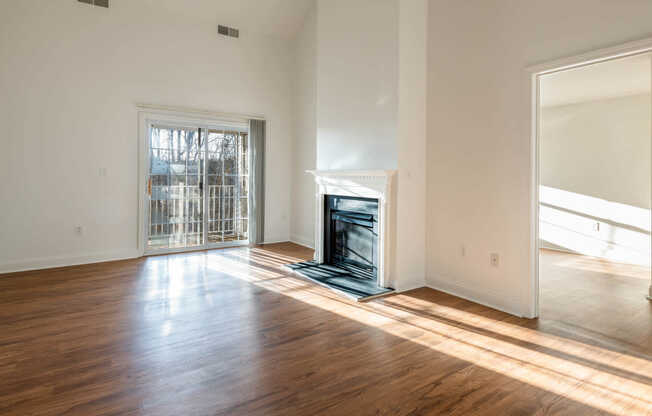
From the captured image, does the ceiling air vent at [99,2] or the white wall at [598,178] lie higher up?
the ceiling air vent at [99,2]

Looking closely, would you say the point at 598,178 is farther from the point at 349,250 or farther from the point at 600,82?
the point at 349,250

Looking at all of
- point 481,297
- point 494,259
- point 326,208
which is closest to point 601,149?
point 494,259

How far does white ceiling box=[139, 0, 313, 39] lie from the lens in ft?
17.8

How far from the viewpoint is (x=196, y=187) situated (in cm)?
586

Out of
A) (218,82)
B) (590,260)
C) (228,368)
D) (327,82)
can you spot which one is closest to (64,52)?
(218,82)

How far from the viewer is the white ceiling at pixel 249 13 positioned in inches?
213

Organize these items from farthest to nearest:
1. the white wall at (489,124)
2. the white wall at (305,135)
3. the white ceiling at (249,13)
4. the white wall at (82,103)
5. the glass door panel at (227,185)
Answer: the white wall at (305,135), the glass door panel at (227,185), the white ceiling at (249,13), the white wall at (82,103), the white wall at (489,124)

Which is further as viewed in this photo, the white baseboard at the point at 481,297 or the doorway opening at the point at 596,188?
the doorway opening at the point at 596,188

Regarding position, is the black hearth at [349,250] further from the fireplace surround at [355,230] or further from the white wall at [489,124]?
the white wall at [489,124]

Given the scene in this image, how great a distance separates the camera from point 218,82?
5906mm

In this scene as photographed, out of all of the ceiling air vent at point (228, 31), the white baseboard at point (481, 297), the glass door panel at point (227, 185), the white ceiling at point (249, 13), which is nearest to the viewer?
the white baseboard at point (481, 297)

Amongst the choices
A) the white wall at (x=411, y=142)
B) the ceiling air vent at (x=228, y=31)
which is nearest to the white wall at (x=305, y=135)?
the ceiling air vent at (x=228, y=31)

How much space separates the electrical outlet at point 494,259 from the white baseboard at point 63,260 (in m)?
4.82

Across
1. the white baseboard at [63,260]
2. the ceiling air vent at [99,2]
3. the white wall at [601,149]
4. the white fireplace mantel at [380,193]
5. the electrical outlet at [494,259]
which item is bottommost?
the white baseboard at [63,260]
